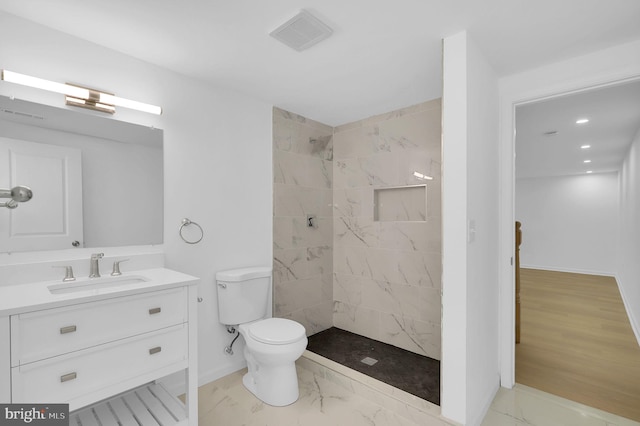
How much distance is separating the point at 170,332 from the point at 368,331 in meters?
2.01

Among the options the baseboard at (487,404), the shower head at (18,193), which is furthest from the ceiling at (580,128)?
the shower head at (18,193)

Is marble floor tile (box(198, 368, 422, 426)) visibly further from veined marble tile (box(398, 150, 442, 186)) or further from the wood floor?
veined marble tile (box(398, 150, 442, 186))

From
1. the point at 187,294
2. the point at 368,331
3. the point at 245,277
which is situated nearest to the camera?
the point at 187,294

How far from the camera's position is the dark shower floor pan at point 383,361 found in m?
2.18

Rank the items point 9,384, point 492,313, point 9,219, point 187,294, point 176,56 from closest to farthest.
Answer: point 9,384 → point 9,219 → point 187,294 → point 176,56 → point 492,313

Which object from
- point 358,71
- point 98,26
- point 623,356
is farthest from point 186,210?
point 623,356

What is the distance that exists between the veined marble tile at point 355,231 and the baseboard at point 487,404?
4.68ft

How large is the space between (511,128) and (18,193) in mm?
3079

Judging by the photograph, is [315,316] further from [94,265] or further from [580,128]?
[580,128]

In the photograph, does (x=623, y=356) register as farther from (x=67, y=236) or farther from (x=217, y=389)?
(x=67, y=236)

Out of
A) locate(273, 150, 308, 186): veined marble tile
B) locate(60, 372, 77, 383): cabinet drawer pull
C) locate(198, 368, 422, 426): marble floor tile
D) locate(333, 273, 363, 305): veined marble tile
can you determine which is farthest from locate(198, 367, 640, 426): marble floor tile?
locate(273, 150, 308, 186): veined marble tile

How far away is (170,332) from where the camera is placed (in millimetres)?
1629

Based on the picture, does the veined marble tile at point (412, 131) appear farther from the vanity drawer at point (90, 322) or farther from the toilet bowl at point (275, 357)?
the vanity drawer at point (90, 322)

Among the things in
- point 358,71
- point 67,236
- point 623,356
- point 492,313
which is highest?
point 358,71
